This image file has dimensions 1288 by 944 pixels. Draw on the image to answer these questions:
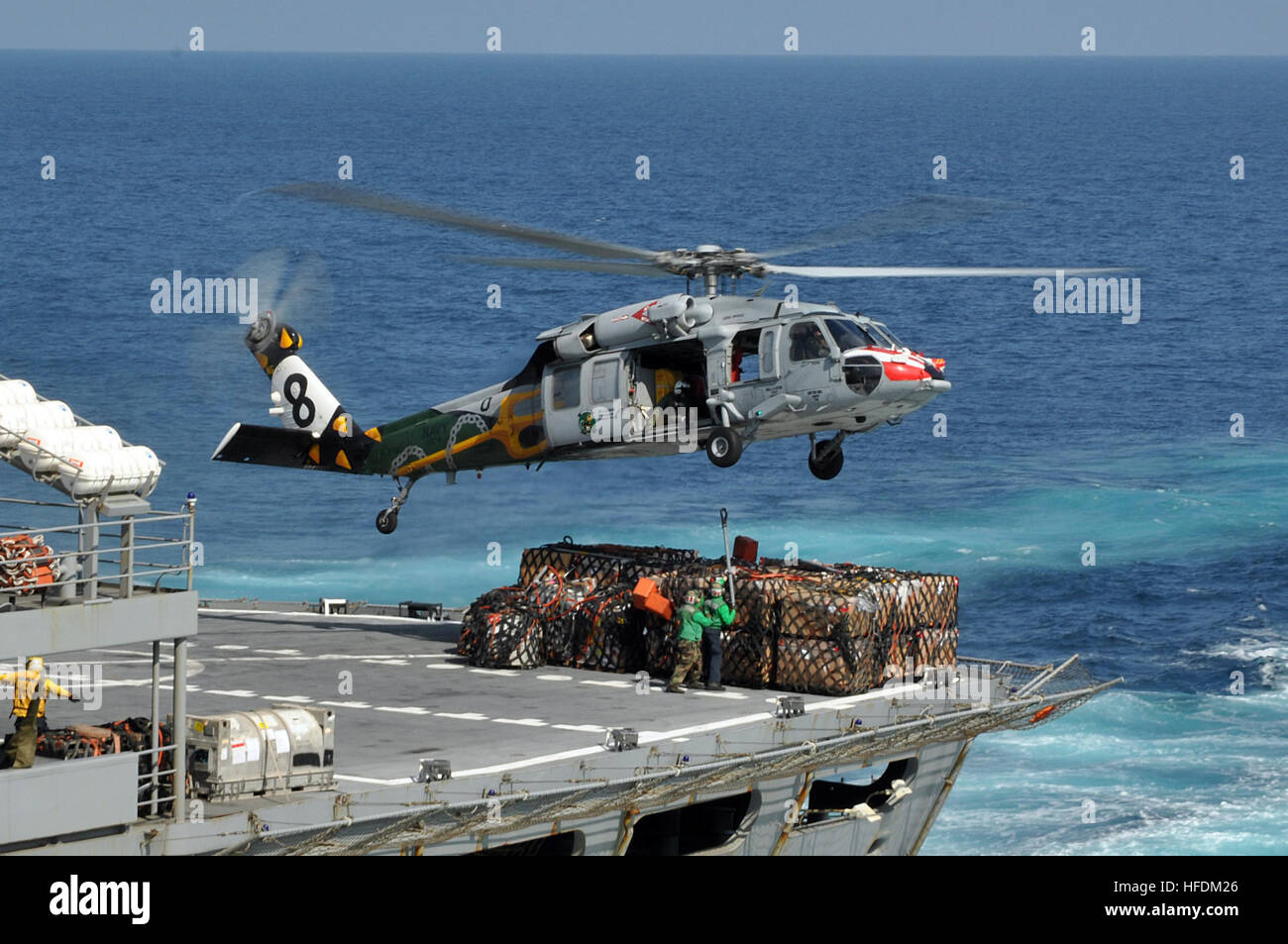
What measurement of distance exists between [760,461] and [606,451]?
5233 cm

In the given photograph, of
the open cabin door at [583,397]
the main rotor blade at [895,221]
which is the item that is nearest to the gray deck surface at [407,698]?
the open cabin door at [583,397]

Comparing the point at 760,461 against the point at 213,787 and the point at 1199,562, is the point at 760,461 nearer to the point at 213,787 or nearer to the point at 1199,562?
the point at 1199,562

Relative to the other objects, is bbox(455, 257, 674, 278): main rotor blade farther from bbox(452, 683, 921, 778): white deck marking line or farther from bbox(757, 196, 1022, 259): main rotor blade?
bbox(452, 683, 921, 778): white deck marking line

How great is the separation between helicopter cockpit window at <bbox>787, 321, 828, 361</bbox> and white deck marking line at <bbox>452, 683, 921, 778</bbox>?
19.5 ft

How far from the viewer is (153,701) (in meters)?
22.3

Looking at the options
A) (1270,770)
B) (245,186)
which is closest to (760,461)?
(1270,770)

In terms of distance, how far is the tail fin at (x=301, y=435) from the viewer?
126ft

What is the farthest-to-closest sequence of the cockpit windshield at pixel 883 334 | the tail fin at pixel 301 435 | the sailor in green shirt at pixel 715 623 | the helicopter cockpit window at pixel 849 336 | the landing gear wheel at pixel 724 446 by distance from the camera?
the tail fin at pixel 301 435
the landing gear wheel at pixel 724 446
the cockpit windshield at pixel 883 334
the helicopter cockpit window at pixel 849 336
the sailor in green shirt at pixel 715 623

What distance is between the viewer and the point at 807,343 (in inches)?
1294

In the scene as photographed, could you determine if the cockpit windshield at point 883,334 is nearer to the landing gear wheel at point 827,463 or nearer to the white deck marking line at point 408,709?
the landing gear wheel at point 827,463

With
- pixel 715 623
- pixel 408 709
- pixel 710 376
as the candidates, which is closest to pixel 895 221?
pixel 710 376

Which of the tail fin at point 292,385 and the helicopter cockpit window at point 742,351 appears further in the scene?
the tail fin at point 292,385

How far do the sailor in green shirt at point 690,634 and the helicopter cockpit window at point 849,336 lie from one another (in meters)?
5.06

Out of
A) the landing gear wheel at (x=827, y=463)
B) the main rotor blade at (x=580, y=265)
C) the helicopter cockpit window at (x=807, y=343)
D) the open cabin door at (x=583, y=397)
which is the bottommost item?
the landing gear wheel at (x=827, y=463)
